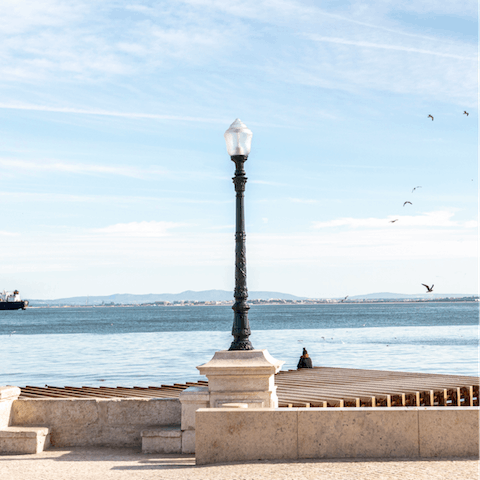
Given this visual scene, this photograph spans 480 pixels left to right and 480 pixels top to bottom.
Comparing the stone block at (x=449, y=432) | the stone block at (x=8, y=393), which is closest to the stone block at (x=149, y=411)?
the stone block at (x=8, y=393)

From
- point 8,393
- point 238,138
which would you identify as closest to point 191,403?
point 8,393

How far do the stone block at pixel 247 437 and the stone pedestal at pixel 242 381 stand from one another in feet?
2.95

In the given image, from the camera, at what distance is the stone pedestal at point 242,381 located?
9164 mm

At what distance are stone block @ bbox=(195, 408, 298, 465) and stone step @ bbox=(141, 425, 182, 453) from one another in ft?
3.92

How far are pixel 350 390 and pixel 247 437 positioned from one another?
22.0 feet

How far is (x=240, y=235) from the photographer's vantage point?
9750 mm

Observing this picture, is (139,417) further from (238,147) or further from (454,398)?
(454,398)

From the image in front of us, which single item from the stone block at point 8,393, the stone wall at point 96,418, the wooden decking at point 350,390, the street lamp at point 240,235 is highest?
the street lamp at point 240,235

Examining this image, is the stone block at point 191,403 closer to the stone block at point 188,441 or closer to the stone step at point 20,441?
the stone block at point 188,441

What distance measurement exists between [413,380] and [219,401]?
9494mm

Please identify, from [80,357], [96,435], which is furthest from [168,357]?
[96,435]

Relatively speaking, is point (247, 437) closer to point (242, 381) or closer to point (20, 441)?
point (242, 381)

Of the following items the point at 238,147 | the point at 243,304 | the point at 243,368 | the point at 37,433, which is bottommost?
the point at 37,433

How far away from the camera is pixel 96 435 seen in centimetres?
994
